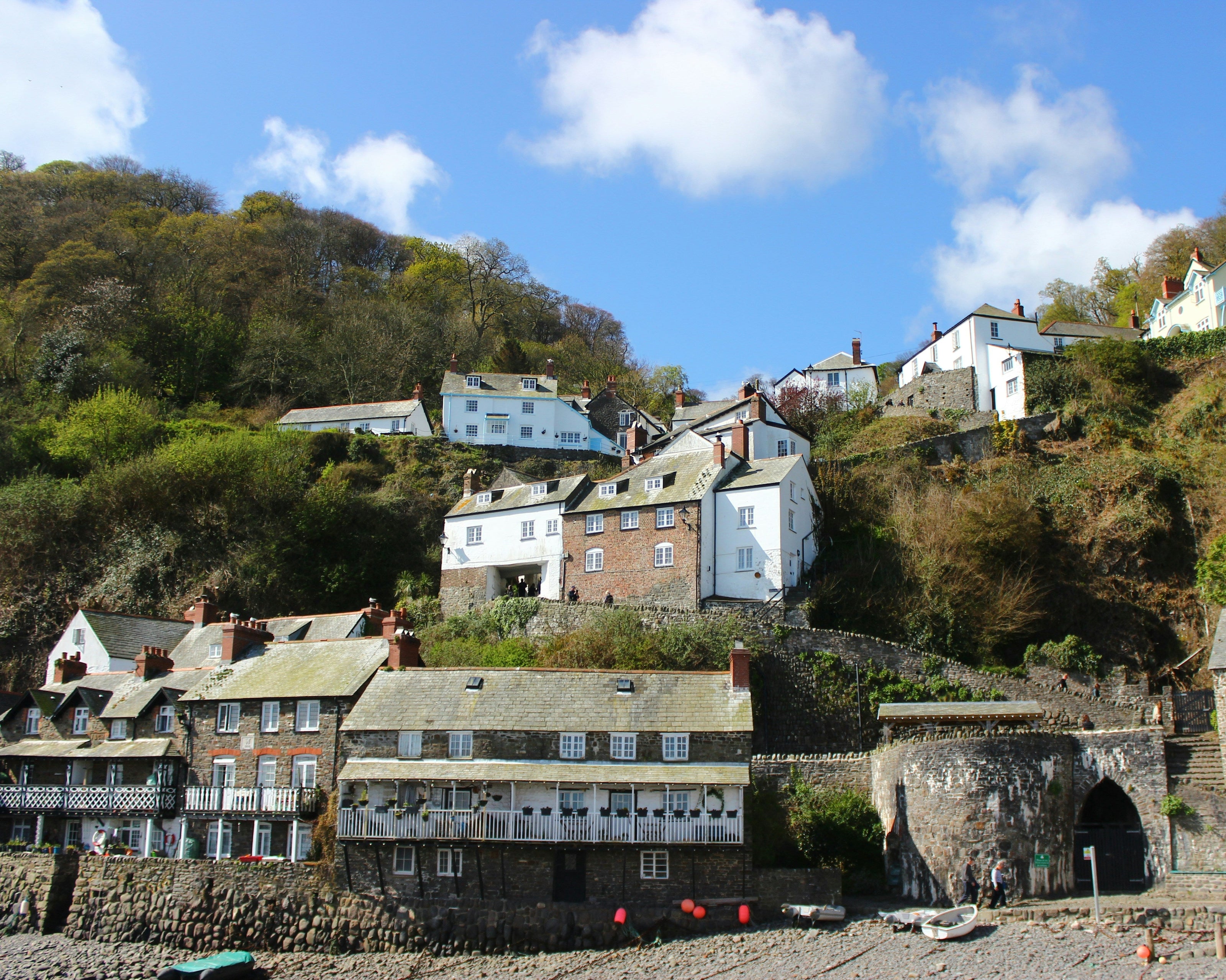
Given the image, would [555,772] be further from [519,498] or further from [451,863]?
[519,498]

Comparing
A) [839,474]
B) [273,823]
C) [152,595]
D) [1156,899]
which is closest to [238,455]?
[152,595]

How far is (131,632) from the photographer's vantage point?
35.6 meters

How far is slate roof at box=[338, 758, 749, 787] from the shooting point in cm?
2386

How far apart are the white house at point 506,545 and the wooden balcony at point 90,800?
12.5 m

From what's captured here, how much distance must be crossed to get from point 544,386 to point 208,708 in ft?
98.7

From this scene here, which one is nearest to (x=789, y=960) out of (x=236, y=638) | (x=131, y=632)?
(x=236, y=638)

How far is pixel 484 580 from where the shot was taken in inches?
1508

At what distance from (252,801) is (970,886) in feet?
58.4

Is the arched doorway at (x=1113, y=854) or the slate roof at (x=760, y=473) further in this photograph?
the slate roof at (x=760, y=473)

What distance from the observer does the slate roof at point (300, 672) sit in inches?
1089

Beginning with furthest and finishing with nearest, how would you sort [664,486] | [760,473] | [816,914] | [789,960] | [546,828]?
[664,486]
[760,473]
[546,828]
[816,914]
[789,960]

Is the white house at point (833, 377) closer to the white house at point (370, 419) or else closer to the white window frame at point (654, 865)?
the white house at point (370, 419)

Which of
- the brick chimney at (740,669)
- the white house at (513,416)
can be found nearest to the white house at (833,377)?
the white house at (513,416)

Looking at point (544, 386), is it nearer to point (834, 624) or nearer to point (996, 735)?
point (834, 624)
